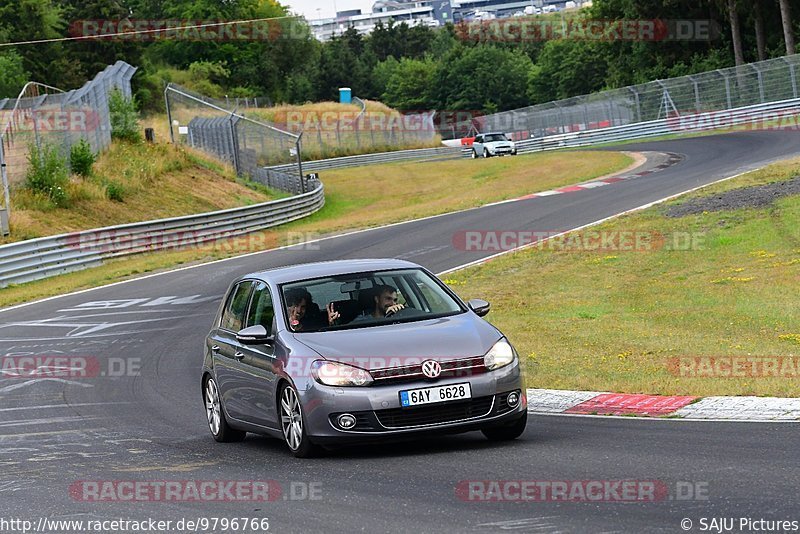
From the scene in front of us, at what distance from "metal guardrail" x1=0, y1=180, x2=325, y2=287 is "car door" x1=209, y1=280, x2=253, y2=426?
19146mm

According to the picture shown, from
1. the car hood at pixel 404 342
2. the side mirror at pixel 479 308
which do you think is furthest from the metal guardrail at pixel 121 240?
the car hood at pixel 404 342

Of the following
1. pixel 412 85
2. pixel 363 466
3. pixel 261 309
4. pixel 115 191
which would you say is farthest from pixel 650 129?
pixel 412 85

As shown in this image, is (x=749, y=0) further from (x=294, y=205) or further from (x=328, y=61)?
(x=328, y=61)

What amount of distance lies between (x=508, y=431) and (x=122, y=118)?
39441mm

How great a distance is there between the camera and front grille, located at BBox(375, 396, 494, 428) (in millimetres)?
8609

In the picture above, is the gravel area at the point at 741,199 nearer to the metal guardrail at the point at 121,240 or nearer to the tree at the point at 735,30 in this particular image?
the metal guardrail at the point at 121,240

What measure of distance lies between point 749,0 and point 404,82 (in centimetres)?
7461

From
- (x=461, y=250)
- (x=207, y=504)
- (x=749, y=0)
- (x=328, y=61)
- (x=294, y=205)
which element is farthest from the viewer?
(x=328, y=61)

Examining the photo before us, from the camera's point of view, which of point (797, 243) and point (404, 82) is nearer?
point (797, 243)

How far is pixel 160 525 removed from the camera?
23.2ft

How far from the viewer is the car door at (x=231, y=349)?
33.4ft

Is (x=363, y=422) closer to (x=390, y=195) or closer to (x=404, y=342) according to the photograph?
(x=404, y=342)

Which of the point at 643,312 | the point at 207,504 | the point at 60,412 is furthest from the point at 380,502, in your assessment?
the point at 643,312

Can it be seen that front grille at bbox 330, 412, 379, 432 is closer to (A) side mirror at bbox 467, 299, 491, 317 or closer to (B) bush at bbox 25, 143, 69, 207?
(A) side mirror at bbox 467, 299, 491, 317
